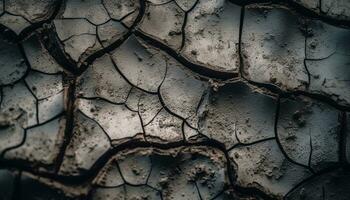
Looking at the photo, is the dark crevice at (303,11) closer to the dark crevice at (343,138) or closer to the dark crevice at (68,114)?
the dark crevice at (343,138)

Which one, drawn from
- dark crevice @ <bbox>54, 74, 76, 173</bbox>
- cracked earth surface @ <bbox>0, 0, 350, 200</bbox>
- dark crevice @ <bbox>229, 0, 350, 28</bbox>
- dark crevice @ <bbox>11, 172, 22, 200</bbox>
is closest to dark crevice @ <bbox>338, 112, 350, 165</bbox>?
cracked earth surface @ <bbox>0, 0, 350, 200</bbox>

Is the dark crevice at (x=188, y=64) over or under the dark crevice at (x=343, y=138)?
over

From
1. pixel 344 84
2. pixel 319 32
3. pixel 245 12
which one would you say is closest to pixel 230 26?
pixel 245 12

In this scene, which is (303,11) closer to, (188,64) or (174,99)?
(188,64)

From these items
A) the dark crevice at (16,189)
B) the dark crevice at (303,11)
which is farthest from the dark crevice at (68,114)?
the dark crevice at (303,11)

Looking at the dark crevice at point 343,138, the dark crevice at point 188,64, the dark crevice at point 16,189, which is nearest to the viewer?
the dark crevice at point 16,189

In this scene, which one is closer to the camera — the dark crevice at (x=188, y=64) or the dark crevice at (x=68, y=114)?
the dark crevice at (x=68, y=114)

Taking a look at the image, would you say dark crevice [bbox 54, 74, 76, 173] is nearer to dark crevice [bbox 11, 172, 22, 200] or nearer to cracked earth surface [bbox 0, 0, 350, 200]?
cracked earth surface [bbox 0, 0, 350, 200]

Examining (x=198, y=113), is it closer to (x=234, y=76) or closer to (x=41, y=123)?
(x=234, y=76)

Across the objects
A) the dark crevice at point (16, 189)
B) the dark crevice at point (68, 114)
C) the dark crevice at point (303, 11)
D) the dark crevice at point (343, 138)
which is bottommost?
the dark crevice at point (343, 138)
